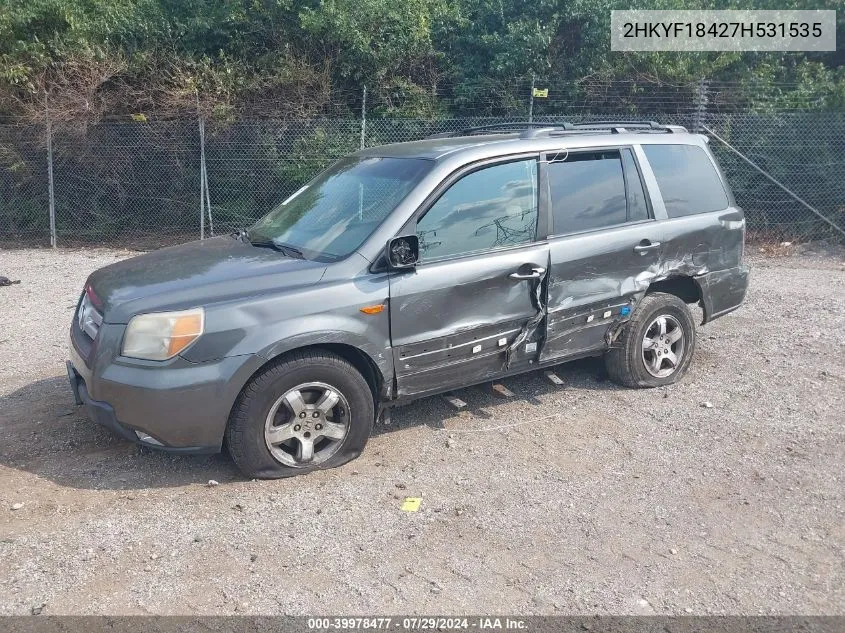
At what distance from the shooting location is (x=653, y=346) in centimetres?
582

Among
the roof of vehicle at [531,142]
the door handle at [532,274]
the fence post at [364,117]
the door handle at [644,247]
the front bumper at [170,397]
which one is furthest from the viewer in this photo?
the fence post at [364,117]

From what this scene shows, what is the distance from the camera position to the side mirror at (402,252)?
4484 mm

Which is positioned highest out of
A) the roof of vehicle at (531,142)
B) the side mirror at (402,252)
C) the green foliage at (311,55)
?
the green foliage at (311,55)

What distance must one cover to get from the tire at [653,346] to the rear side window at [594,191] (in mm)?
690

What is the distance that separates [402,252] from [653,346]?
7.71ft

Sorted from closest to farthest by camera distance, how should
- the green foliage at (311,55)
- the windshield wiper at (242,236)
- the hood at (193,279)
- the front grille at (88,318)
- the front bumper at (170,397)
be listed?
the front bumper at (170,397) < the hood at (193,279) < the front grille at (88,318) < the windshield wiper at (242,236) < the green foliage at (311,55)

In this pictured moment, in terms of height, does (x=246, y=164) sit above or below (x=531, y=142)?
above

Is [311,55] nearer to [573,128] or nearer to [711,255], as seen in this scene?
[573,128]

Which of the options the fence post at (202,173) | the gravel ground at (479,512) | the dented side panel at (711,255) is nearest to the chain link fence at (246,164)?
the fence post at (202,173)

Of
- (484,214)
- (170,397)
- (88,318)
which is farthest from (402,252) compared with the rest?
(88,318)

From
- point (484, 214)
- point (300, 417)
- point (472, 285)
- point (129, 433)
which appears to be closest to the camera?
point (129, 433)

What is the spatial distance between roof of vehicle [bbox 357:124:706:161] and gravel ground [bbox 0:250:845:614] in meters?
1.78

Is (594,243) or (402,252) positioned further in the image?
(594,243)

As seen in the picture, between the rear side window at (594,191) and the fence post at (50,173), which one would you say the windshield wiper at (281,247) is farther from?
the fence post at (50,173)
